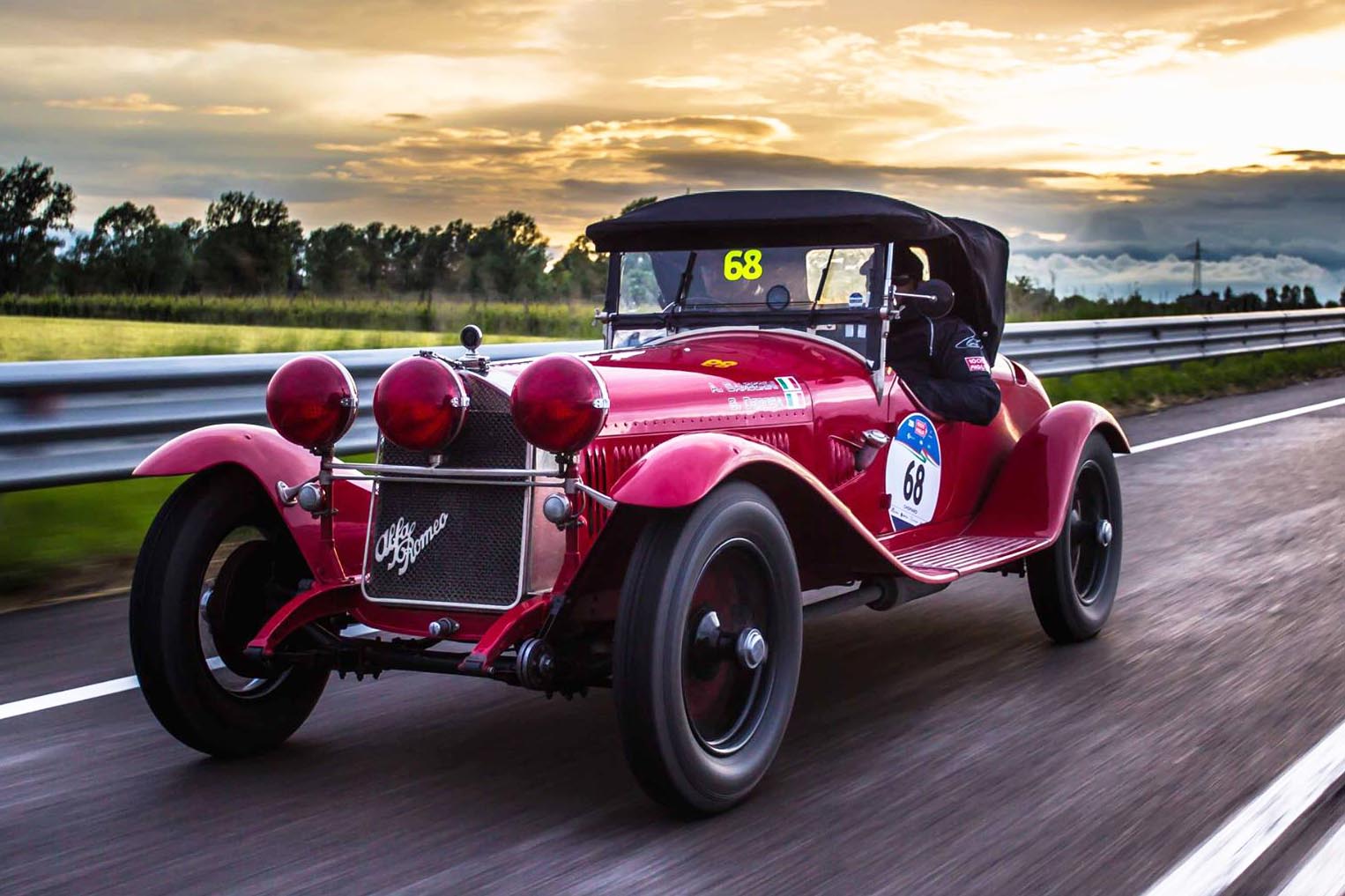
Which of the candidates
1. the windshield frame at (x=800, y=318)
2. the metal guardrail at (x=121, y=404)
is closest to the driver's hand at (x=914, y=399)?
the windshield frame at (x=800, y=318)

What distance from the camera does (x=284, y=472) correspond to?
448 cm

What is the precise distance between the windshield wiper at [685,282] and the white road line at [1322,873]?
308 centimetres

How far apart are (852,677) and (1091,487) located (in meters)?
1.56

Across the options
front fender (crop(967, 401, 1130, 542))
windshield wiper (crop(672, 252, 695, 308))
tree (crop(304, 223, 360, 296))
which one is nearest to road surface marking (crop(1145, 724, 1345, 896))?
front fender (crop(967, 401, 1130, 542))

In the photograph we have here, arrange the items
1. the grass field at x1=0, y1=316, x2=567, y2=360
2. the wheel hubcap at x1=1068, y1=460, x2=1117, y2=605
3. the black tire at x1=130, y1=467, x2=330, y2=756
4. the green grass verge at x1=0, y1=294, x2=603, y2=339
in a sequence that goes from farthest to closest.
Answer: the green grass verge at x1=0, y1=294, x2=603, y2=339 → the grass field at x1=0, y1=316, x2=567, y2=360 → the wheel hubcap at x1=1068, y1=460, x2=1117, y2=605 → the black tire at x1=130, y1=467, x2=330, y2=756

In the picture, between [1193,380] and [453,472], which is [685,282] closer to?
[453,472]

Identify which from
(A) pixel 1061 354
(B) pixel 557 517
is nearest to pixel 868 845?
(B) pixel 557 517

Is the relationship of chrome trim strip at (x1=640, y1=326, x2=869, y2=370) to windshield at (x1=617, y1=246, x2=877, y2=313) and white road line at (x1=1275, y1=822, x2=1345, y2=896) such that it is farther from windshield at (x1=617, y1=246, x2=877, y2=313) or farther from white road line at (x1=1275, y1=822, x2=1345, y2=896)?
white road line at (x1=1275, y1=822, x2=1345, y2=896)

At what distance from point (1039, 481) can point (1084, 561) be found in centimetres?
54

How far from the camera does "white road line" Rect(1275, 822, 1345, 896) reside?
3.27 m

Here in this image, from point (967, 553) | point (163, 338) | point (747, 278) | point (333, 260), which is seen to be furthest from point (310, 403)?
point (333, 260)

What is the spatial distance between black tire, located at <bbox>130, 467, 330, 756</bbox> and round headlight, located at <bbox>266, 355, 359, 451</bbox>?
0.25m

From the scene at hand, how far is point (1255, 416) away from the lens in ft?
45.5

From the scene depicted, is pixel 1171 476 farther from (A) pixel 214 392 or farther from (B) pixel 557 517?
(B) pixel 557 517
